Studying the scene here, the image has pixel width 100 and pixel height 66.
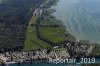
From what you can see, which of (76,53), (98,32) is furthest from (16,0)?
(76,53)

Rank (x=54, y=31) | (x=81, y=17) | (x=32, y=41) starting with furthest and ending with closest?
(x=81, y=17) < (x=54, y=31) < (x=32, y=41)

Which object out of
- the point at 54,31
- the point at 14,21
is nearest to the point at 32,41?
the point at 54,31

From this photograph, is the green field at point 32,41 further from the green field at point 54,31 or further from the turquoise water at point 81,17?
the turquoise water at point 81,17

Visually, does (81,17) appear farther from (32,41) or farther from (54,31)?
(32,41)

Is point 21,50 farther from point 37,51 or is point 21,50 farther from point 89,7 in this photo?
point 89,7

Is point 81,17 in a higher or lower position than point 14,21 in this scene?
higher

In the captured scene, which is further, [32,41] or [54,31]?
[54,31]

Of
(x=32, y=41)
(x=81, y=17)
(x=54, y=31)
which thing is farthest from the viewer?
(x=81, y=17)

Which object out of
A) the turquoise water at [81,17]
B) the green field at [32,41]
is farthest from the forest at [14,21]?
the turquoise water at [81,17]

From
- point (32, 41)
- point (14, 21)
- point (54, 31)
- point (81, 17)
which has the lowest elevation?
point (32, 41)
